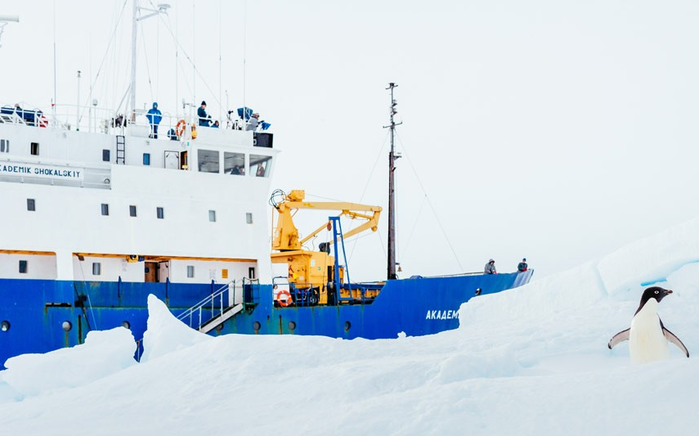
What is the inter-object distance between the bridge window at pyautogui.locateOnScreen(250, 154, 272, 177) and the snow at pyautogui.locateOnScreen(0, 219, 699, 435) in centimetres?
777

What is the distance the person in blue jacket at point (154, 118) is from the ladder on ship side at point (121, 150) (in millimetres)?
907

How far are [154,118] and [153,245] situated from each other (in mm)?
3385

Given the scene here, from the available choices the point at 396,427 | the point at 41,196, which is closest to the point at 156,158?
the point at 41,196

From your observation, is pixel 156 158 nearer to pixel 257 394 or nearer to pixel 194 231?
pixel 194 231

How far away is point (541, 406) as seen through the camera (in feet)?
17.6

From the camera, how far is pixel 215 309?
60.8ft

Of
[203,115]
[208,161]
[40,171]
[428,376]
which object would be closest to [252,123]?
[203,115]

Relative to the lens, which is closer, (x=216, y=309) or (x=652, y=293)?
(x=652, y=293)

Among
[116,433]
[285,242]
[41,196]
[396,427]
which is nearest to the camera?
[396,427]

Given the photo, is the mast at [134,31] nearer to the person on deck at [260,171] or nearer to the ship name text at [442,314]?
the person on deck at [260,171]

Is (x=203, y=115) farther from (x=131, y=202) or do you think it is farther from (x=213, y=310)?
(x=213, y=310)

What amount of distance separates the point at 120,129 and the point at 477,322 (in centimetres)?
1034

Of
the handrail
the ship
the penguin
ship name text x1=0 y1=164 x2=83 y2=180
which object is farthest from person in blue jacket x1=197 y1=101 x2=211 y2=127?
the penguin

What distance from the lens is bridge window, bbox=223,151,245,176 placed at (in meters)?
19.6
